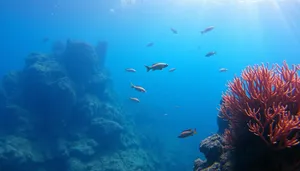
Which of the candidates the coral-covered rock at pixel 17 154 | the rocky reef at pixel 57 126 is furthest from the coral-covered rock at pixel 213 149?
the coral-covered rock at pixel 17 154

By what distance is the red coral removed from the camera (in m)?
3.05

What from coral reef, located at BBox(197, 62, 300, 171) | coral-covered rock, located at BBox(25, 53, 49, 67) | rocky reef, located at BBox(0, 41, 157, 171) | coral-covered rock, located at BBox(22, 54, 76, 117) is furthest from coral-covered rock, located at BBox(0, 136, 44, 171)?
coral reef, located at BBox(197, 62, 300, 171)

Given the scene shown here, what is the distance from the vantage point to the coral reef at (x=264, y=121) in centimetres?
306

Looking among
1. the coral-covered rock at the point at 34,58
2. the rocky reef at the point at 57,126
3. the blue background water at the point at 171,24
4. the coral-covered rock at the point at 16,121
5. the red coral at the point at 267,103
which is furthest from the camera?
the blue background water at the point at 171,24

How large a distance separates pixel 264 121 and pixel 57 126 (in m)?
16.6

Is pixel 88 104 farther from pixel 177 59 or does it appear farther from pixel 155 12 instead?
pixel 177 59

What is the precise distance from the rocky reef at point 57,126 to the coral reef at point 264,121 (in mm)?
13988

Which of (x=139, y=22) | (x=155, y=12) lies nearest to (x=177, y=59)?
(x=139, y=22)

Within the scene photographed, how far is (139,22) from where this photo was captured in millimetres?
65750

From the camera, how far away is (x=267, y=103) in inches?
136

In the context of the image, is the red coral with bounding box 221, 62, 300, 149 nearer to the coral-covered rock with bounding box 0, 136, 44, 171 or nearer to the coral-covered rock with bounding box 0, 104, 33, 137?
the coral-covered rock with bounding box 0, 136, 44, 171

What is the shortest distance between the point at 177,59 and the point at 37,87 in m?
123

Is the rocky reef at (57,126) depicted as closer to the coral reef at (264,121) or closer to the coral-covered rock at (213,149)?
the coral-covered rock at (213,149)

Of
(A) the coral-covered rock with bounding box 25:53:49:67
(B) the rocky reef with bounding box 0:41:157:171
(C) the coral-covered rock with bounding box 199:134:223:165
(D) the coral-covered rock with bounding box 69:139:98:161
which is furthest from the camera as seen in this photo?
(A) the coral-covered rock with bounding box 25:53:49:67
